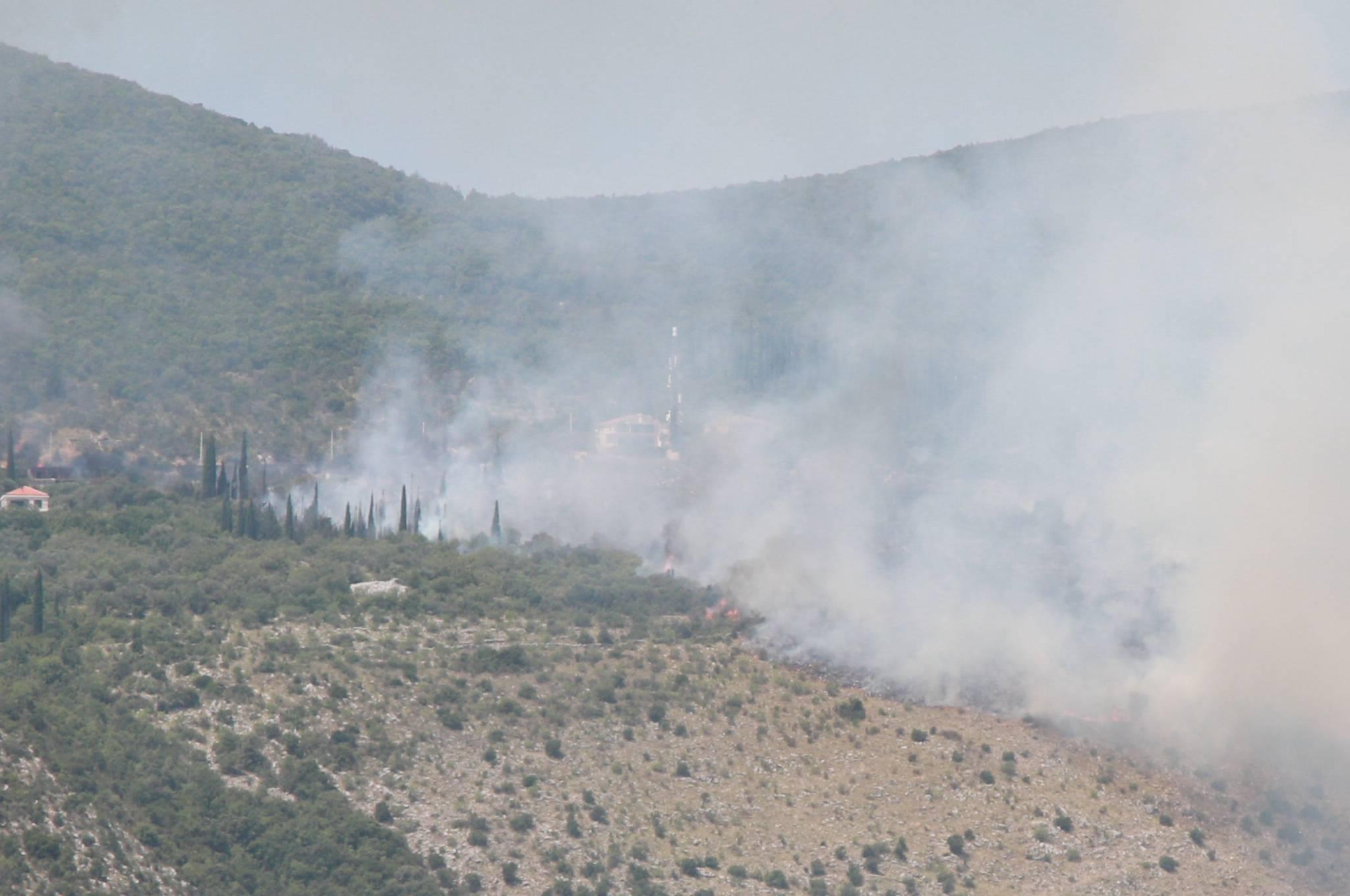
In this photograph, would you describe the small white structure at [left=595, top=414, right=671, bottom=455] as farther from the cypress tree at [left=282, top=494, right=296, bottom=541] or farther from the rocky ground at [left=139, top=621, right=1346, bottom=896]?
the rocky ground at [left=139, top=621, right=1346, bottom=896]

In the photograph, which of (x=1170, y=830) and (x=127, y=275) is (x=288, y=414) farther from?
(x=1170, y=830)

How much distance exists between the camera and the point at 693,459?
75.9m

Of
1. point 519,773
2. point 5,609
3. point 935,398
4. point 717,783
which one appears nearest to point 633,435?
point 935,398

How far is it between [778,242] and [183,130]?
32.5 meters

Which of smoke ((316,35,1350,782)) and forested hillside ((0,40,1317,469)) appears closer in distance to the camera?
smoke ((316,35,1350,782))

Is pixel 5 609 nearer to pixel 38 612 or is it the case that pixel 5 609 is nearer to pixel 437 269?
pixel 38 612

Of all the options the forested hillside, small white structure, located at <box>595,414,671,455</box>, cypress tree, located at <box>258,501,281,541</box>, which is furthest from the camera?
the forested hillside

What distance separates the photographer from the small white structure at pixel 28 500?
211 feet

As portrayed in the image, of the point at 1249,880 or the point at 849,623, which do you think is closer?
the point at 1249,880

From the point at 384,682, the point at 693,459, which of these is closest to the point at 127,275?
the point at 693,459

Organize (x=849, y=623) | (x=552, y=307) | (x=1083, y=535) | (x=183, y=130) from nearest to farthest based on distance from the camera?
(x=849, y=623), (x=1083, y=535), (x=552, y=307), (x=183, y=130)

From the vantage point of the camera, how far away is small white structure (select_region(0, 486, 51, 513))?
211 ft

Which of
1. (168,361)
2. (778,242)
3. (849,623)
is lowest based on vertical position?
(849,623)

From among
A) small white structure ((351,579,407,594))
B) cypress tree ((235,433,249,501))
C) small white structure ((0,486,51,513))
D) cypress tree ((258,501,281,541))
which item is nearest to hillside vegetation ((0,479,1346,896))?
small white structure ((351,579,407,594))
